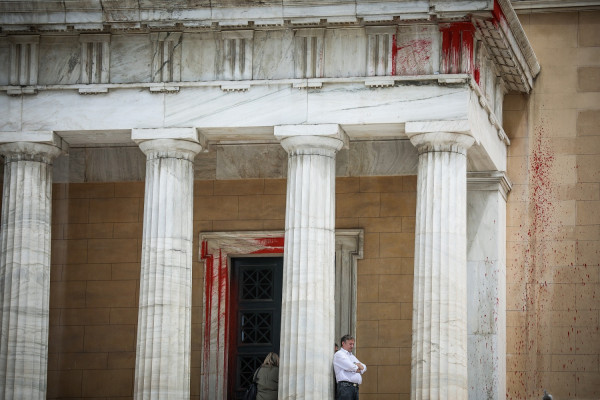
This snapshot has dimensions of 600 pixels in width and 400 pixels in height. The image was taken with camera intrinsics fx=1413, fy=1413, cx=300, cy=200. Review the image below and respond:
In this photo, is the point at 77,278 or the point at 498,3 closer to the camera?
the point at 498,3

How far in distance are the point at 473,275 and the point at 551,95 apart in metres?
4.52

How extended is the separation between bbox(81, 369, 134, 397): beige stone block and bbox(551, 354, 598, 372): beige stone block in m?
9.49

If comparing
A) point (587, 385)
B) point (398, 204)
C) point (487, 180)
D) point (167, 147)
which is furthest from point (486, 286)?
point (167, 147)

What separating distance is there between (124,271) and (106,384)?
2.60 meters

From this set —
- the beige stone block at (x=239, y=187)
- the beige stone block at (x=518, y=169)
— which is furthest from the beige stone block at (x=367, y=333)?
the beige stone block at (x=518, y=169)

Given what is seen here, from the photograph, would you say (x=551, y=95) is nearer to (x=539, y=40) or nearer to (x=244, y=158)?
(x=539, y=40)

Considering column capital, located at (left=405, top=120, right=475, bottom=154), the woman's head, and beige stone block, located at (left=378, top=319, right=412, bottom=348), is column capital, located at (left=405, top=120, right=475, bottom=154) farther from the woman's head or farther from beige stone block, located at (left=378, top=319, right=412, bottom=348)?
the woman's head

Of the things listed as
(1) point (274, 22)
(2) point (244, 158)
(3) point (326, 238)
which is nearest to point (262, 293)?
(2) point (244, 158)

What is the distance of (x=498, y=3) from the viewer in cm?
2694

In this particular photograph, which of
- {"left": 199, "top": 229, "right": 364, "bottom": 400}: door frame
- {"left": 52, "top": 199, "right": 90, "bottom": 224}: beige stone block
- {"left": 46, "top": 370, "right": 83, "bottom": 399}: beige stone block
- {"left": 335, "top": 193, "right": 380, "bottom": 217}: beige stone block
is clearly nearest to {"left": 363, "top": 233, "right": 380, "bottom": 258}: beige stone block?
{"left": 199, "top": 229, "right": 364, "bottom": 400}: door frame

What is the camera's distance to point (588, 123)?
3125 centimetres

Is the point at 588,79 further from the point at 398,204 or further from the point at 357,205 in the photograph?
the point at 357,205

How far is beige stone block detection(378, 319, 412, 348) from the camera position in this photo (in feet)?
102

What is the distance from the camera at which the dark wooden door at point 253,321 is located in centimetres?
3209
